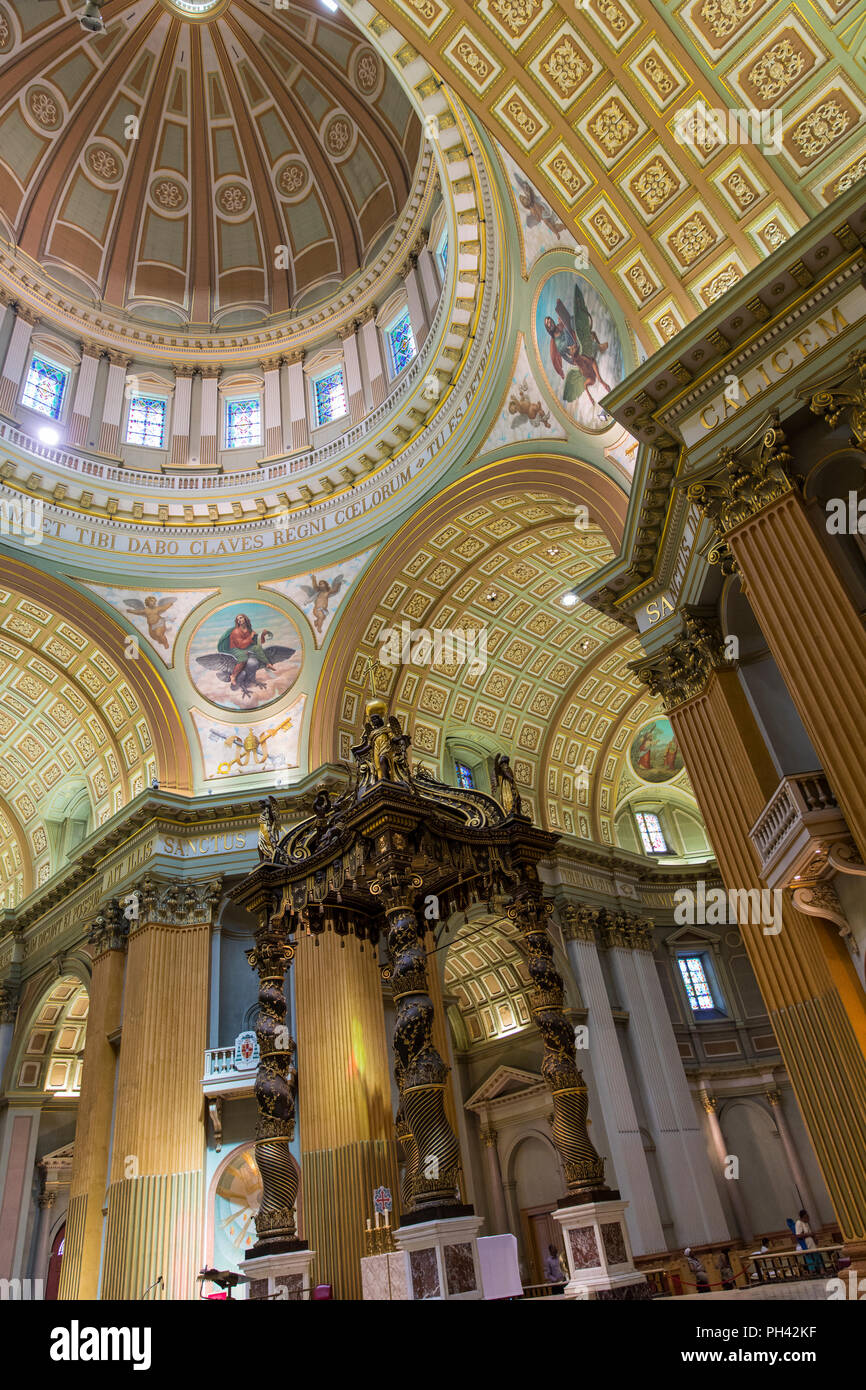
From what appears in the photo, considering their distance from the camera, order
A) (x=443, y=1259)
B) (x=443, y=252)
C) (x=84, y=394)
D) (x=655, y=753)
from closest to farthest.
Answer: (x=443, y=1259), (x=443, y=252), (x=84, y=394), (x=655, y=753)

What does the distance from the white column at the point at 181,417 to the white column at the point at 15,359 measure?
3.60 m

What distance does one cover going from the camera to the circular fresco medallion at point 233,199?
25.0 meters

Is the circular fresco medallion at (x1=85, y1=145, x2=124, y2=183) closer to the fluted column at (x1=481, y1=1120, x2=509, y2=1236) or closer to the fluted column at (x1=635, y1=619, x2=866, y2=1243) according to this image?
the fluted column at (x1=635, y1=619, x2=866, y2=1243)

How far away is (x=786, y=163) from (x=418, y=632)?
12.3 metres

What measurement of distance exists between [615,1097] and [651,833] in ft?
28.7

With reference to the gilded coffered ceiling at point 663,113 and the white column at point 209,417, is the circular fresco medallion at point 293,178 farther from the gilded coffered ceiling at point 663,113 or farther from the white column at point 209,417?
the gilded coffered ceiling at point 663,113

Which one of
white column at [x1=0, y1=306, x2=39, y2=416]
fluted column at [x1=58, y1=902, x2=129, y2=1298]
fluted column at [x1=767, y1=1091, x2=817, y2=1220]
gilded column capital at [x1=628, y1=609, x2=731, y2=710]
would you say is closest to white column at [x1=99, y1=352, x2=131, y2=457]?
white column at [x1=0, y1=306, x2=39, y2=416]

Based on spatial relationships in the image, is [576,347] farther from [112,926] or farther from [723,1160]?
[723,1160]

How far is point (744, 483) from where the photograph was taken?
984 centimetres

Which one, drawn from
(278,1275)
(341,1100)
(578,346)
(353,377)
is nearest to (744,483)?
(578,346)

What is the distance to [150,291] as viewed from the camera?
80.0ft

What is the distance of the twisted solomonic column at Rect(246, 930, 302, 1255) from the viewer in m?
10.9

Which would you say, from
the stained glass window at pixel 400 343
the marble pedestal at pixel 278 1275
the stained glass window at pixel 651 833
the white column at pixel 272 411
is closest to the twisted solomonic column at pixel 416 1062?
the marble pedestal at pixel 278 1275
